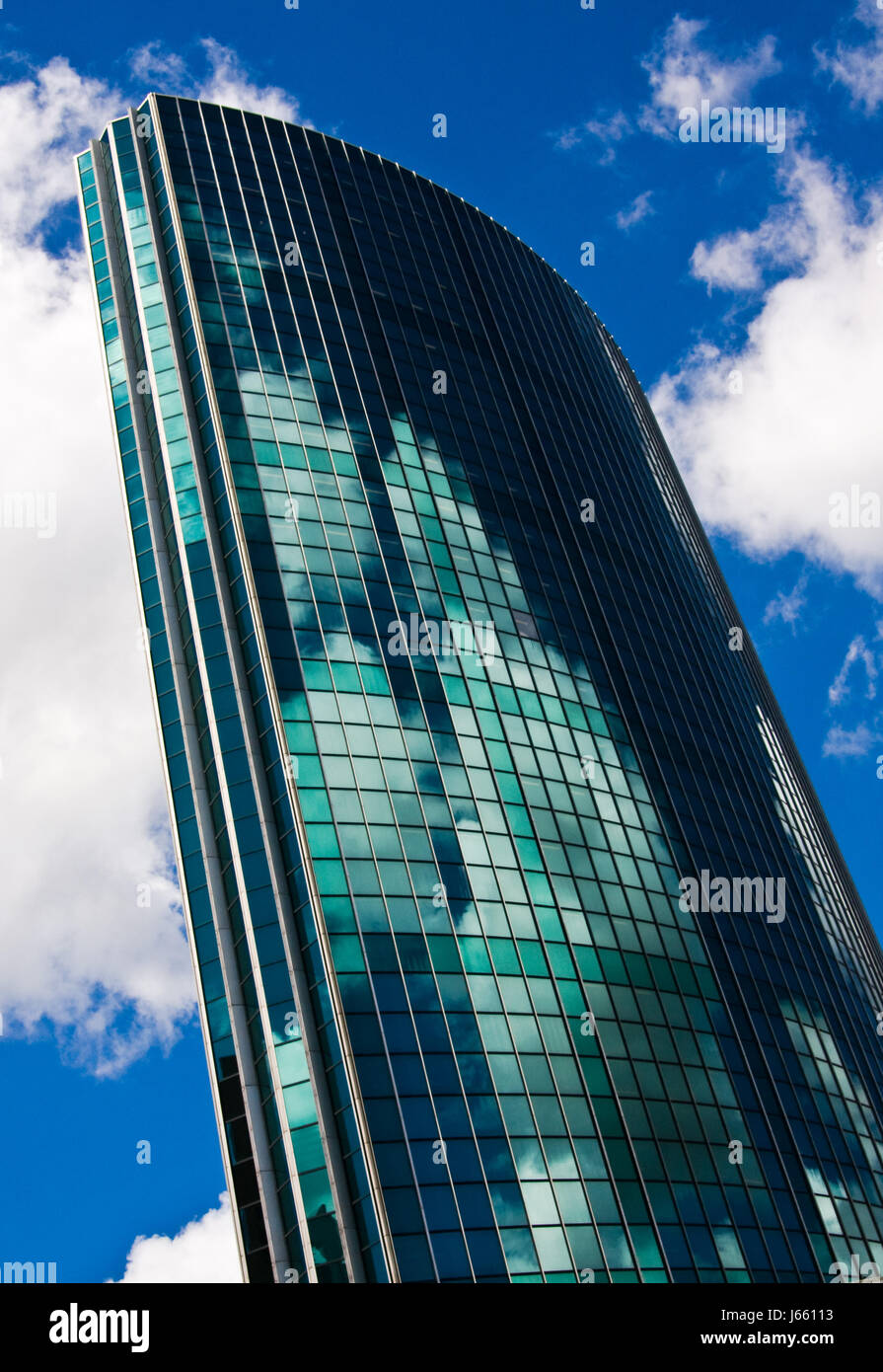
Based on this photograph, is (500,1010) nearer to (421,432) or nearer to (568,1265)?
(568,1265)

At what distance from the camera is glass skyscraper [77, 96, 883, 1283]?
50.4 metres

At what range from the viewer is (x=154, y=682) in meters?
64.6

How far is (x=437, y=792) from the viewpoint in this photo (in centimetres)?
5928

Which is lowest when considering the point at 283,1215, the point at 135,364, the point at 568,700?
the point at 283,1215

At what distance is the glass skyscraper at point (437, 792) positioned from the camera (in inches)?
1983

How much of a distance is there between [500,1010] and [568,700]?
72.8 ft

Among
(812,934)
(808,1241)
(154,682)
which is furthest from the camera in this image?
(812,934)

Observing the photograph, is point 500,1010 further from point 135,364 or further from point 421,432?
point 135,364

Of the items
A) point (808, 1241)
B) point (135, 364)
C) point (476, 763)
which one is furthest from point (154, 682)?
point (808, 1241)

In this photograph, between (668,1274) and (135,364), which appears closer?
(668,1274)

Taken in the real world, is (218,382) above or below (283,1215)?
above
